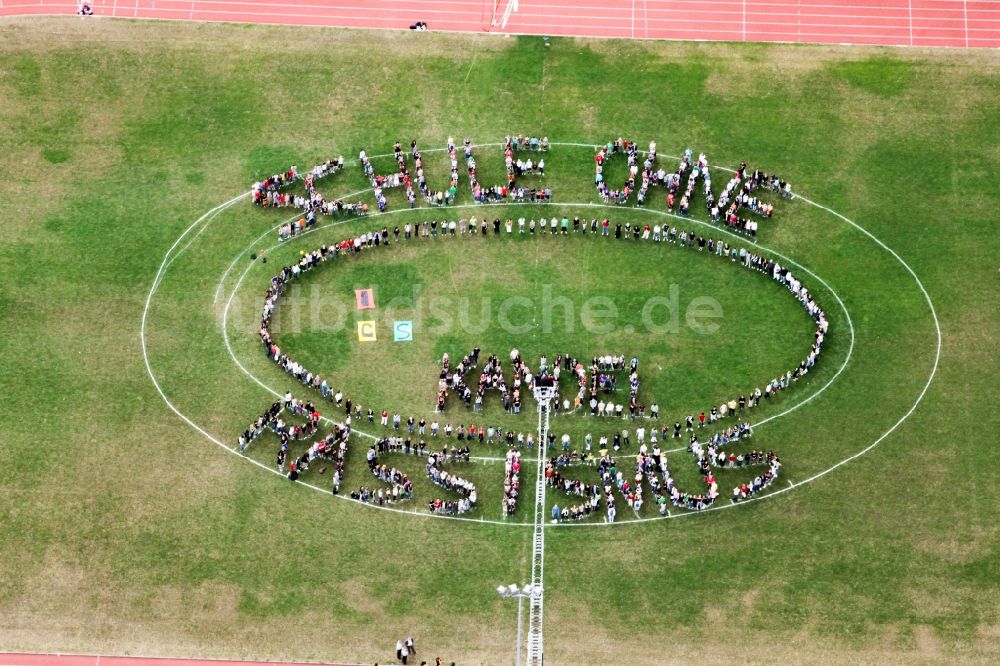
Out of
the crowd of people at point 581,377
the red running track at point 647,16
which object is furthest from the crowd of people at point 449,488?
the red running track at point 647,16

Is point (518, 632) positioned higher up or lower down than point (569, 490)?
lower down

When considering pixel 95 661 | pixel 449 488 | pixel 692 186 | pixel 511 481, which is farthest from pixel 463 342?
pixel 95 661

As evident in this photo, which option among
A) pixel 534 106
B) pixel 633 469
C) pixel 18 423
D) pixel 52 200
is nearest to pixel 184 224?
pixel 52 200

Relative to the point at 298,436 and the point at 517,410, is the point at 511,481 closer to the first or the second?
the point at 517,410

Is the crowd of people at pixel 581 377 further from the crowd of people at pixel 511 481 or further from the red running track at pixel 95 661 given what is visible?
the red running track at pixel 95 661

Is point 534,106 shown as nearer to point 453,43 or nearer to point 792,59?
point 453,43

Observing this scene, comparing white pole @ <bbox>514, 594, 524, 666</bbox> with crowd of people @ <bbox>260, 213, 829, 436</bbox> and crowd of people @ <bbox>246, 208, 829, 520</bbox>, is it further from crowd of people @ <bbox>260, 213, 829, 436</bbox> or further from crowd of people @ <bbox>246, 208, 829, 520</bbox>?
crowd of people @ <bbox>260, 213, 829, 436</bbox>

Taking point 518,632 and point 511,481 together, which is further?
point 511,481
